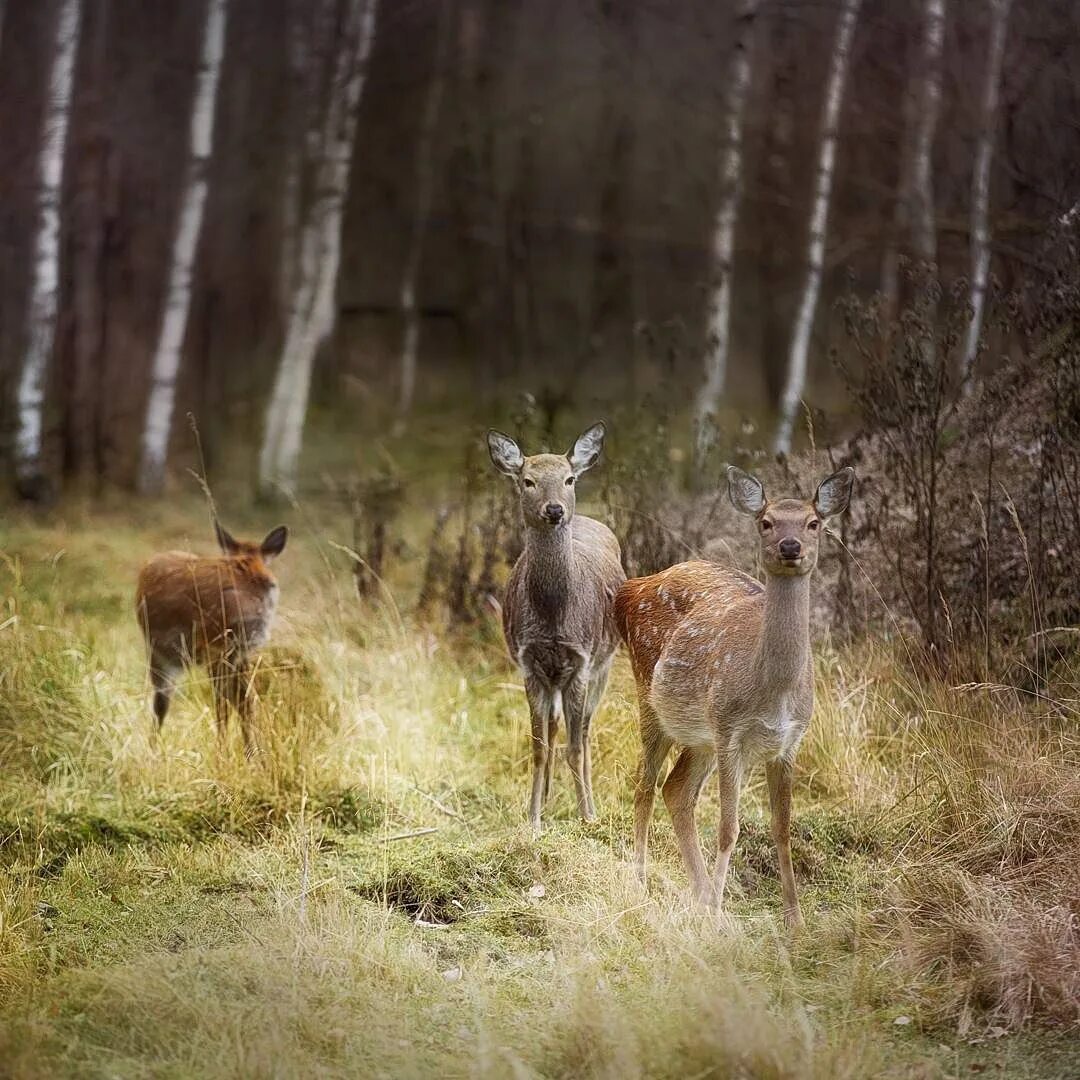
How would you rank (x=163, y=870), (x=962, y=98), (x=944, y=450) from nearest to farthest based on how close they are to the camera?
(x=163, y=870)
(x=944, y=450)
(x=962, y=98)

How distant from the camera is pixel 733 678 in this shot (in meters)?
5.24

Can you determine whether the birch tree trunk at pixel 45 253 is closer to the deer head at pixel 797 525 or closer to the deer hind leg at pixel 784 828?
the deer head at pixel 797 525

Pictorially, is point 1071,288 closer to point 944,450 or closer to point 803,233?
point 944,450

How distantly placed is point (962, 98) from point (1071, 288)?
8871 mm

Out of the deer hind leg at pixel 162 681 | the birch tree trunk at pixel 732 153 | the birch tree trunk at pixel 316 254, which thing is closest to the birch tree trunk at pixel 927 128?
the birch tree trunk at pixel 732 153

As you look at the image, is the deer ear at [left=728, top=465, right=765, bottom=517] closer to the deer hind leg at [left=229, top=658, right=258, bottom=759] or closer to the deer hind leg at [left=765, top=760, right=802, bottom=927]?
the deer hind leg at [left=765, top=760, right=802, bottom=927]

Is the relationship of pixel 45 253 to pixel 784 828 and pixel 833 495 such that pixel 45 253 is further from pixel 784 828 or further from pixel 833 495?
pixel 784 828

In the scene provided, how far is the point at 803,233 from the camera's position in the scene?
20453 mm

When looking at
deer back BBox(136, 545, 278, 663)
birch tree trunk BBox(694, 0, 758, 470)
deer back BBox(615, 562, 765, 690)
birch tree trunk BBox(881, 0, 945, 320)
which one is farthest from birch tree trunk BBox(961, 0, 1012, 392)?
deer back BBox(136, 545, 278, 663)

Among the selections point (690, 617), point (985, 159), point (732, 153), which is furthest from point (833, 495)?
point (732, 153)

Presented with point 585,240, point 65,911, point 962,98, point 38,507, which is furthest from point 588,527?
point 585,240

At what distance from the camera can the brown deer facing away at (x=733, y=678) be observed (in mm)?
5094

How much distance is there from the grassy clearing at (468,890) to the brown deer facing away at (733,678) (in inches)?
12.8

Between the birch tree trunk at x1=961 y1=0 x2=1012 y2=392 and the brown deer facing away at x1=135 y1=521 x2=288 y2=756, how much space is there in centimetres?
699
